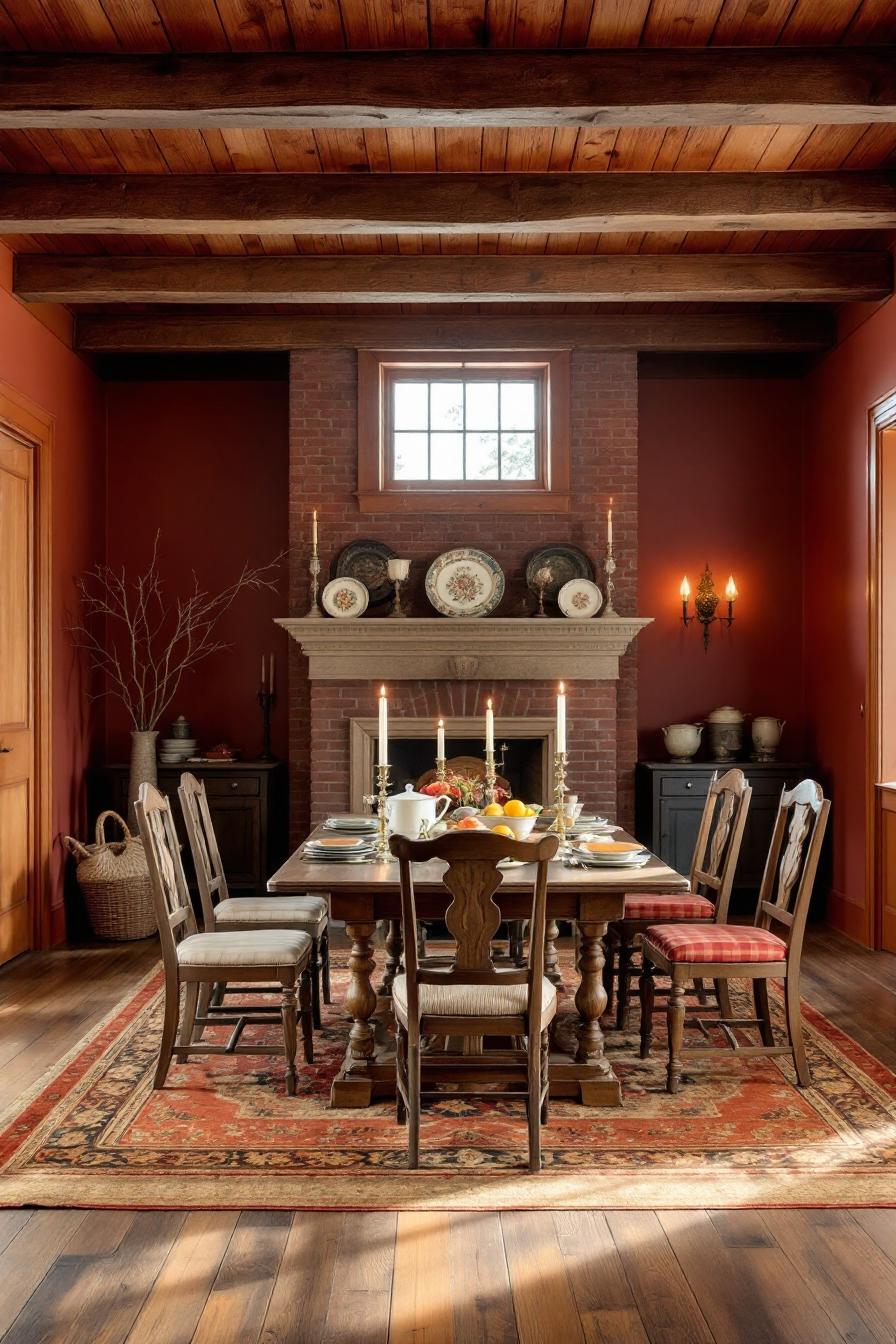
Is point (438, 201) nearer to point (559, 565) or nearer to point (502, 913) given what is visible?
point (559, 565)

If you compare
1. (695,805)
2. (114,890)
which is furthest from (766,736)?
(114,890)

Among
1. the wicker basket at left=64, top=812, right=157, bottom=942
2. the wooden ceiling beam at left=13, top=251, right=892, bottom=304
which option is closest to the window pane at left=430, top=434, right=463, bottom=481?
the wooden ceiling beam at left=13, top=251, right=892, bottom=304

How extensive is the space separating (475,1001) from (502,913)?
408 mm

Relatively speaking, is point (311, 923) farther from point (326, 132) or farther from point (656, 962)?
point (326, 132)

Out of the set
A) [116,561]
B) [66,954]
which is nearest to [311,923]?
[66,954]

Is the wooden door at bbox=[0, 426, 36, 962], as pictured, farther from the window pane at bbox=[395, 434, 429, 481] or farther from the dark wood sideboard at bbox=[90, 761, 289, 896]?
the window pane at bbox=[395, 434, 429, 481]

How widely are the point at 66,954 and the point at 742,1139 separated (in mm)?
3583

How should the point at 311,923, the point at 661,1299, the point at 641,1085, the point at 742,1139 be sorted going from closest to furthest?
the point at 661,1299
the point at 742,1139
the point at 641,1085
the point at 311,923

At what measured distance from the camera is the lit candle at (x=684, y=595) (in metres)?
6.74

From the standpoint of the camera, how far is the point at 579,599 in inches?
245

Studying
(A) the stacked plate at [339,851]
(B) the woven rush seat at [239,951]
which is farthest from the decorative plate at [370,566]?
(B) the woven rush seat at [239,951]

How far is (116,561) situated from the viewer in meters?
6.88

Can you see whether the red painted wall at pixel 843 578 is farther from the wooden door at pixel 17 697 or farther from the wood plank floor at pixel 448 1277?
the wooden door at pixel 17 697

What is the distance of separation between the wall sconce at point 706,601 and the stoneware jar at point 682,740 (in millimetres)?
620
